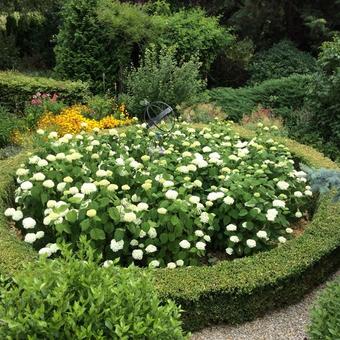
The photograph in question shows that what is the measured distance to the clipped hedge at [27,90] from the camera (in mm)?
9383

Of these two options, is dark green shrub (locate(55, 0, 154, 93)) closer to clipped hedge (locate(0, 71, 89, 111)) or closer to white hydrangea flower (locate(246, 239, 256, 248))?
clipped hedge (locate(0, 71, 89, 111))

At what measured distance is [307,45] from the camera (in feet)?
48.9

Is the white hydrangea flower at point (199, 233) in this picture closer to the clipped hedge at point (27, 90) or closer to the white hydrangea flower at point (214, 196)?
the white hydrangea flower at point (214, 196)

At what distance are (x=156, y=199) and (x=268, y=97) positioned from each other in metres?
6.81

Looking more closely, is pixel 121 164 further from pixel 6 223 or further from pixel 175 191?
pixel 6 223

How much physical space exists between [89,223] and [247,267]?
1276 millimetres

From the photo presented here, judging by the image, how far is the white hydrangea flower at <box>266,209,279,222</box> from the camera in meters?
4.55

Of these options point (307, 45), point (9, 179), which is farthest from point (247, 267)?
point (307, 45)

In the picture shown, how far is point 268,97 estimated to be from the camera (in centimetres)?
1085

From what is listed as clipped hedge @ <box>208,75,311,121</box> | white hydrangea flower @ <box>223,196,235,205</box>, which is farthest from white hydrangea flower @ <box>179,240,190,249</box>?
clipped hedge @ <box>208,75,311,121</box>

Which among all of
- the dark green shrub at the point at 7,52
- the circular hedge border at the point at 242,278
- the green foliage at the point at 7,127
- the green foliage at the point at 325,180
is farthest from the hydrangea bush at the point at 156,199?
the dark green shrub at the point at 7,52

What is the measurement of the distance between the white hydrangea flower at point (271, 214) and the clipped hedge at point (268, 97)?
5.51 meters

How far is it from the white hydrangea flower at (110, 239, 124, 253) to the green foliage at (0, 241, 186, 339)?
4.45 feet

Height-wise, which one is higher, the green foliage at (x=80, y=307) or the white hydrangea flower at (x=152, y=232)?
the green foliage at (x=80, y=307)
